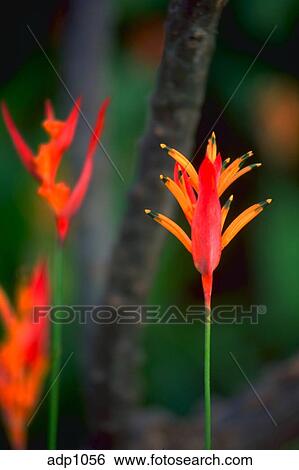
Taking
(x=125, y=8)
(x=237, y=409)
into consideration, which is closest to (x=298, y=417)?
(x=237, y=409)

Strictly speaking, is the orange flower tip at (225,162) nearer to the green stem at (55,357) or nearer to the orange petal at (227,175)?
the orange petal at (227,175)

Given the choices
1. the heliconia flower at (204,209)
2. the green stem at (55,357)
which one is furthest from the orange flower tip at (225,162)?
the green stem at (55,357)

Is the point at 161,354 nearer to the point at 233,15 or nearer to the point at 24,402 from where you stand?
the point at 24,402

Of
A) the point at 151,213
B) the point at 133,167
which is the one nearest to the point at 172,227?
the point at 151,213

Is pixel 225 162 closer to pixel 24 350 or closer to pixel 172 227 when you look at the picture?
pixel 172 227

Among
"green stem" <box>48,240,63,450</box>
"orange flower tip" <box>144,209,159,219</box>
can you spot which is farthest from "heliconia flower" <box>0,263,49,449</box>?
"orange flower tip" <box>144,209,159,219</box>

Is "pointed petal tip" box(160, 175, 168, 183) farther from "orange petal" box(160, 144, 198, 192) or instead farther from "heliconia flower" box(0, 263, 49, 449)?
"heliconia flower" box(0, 263, 49, 449)
